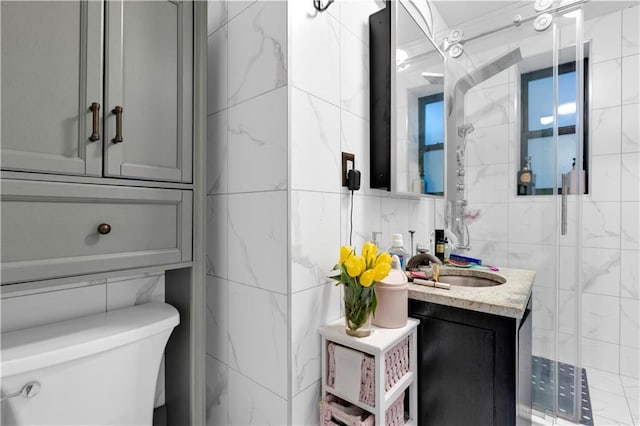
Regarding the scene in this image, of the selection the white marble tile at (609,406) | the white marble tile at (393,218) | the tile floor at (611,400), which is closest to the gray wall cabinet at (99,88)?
the white marble tile at (393,218)

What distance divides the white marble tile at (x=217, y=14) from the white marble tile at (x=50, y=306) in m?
0.98

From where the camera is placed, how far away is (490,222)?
189 centimetres

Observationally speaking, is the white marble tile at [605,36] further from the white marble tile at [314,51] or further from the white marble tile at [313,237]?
the white marble tile at [313,237]

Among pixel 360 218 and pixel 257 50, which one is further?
pixel 360 218

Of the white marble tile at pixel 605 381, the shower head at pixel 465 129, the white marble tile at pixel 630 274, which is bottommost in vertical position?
the white marble tile at pixel 605 381

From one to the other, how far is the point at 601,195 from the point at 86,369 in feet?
8.49

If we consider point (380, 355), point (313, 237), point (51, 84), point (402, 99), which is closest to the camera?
point (51, 84)

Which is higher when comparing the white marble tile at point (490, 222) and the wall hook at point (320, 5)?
the wall hook at point (320, 5)

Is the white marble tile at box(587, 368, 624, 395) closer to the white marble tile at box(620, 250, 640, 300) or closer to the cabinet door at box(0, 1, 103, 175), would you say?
the white marble tile at box(620, 250, 640, 300)

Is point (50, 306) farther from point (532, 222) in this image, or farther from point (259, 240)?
point (532, 222)

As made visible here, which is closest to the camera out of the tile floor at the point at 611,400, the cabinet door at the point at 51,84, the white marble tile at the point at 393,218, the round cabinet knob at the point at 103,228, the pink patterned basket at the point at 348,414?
the cabinet door at the point at 51,84

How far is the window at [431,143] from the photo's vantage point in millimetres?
1448

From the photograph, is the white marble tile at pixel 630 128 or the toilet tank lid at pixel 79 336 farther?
the white marble tile at pixel 630 128

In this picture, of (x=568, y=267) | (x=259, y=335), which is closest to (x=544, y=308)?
(x=568, y=267)
